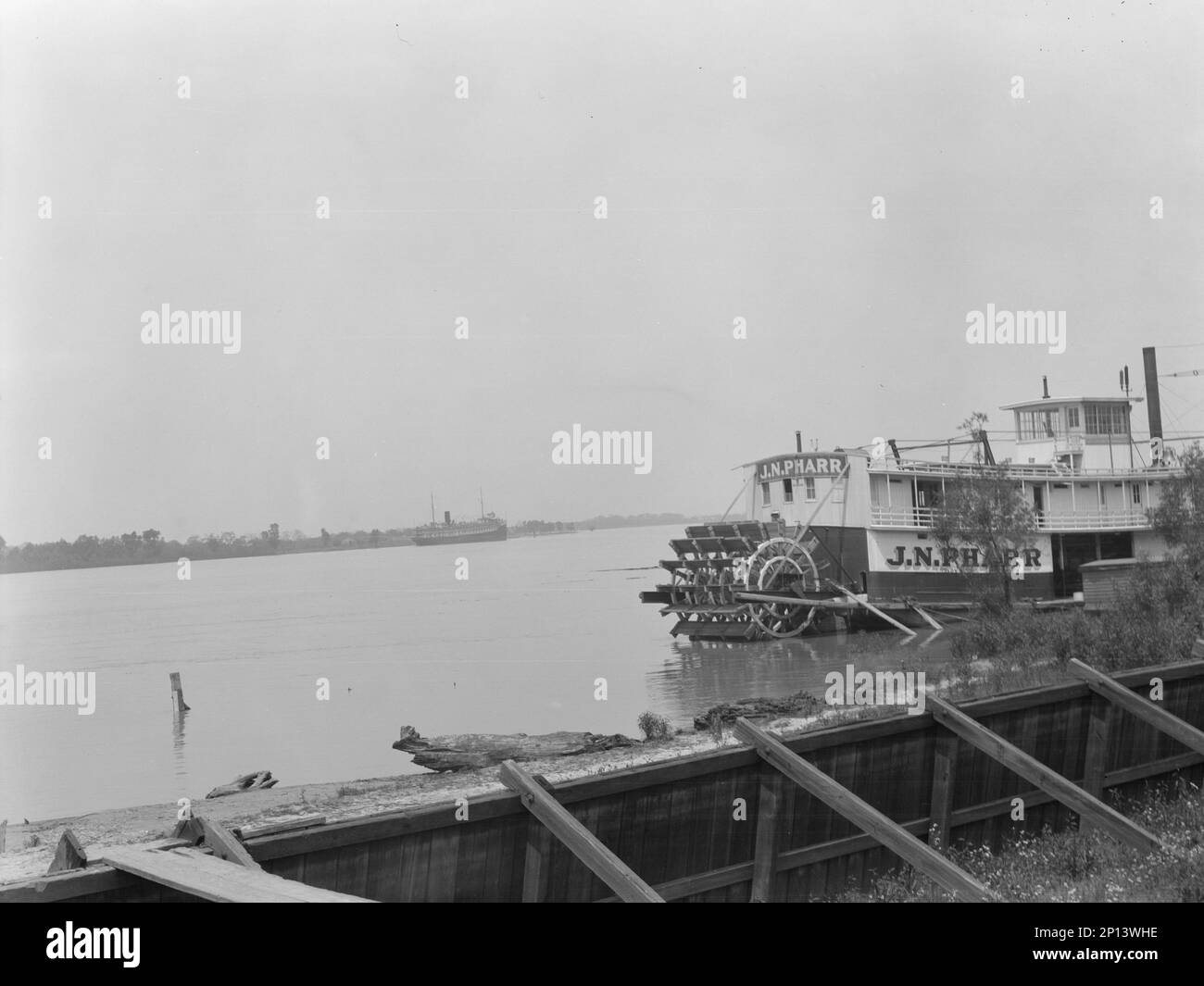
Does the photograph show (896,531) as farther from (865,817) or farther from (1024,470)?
(865,817)

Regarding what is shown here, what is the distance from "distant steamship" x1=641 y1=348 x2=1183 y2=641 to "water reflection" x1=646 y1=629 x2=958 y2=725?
1.19m

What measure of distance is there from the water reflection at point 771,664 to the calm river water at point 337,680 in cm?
15

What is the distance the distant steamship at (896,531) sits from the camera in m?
38.8

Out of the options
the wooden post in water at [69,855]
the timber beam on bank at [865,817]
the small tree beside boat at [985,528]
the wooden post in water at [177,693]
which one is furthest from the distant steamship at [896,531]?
the wooden post in water at [69,855]

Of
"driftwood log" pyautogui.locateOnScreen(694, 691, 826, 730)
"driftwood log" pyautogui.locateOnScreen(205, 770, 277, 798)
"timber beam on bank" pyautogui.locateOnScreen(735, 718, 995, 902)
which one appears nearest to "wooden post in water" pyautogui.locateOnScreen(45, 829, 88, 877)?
"timber beam on bank" pyautogui.locateOnScreen(735, 718, 995, 902)

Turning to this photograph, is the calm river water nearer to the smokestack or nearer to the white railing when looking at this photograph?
the white railing

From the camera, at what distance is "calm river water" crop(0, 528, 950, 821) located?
76.2 feet

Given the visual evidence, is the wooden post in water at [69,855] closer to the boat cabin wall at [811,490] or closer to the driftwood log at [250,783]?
the driftwood log at [250,783]

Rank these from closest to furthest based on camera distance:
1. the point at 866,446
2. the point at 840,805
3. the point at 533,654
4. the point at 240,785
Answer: the point at 840,805, the point at 240,785, the point at 866,446, the point at 533,654

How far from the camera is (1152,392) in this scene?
143 ft
